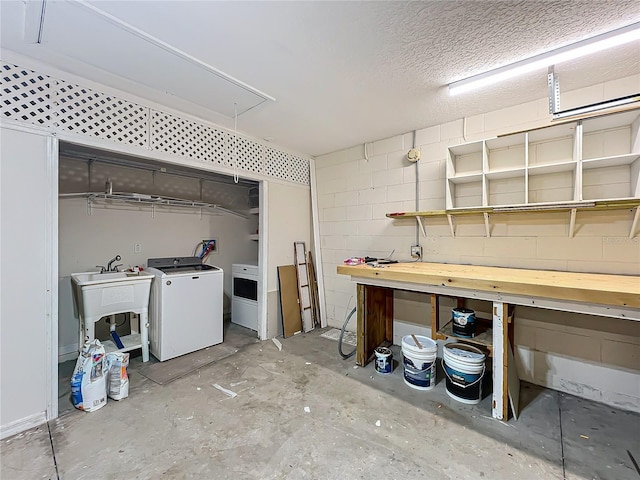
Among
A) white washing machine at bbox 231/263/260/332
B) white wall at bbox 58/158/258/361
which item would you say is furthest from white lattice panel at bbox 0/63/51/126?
white washing machine at bbox 231/263/260/332

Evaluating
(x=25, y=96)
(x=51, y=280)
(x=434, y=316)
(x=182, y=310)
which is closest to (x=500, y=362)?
(x=434, y=316)

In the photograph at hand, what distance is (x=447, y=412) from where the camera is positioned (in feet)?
6.81

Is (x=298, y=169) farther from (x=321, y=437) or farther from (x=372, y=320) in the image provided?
(x=321, y=437)

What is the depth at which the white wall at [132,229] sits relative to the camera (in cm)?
300

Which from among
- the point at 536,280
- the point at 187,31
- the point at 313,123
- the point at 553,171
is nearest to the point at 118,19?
the point at 187,31

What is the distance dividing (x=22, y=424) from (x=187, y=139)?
101 inches

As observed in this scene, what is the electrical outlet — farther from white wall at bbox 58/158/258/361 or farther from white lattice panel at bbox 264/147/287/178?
white lattice panel at bbox 264/147/287/178

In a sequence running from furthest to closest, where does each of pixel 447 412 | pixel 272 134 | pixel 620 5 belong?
pixel 272 134 < pixel 447 412 < pixel 620 5

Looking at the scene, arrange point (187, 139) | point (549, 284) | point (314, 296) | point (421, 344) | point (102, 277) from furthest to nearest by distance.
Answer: point (314, 296) < point (102, 277) < point (187, 139) < point (421, 344) < point (549, 284)

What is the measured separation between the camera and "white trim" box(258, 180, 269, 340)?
11.6 ft

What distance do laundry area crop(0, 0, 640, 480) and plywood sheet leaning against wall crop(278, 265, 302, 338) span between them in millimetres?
353

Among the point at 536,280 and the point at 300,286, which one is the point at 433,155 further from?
the point at 300,286

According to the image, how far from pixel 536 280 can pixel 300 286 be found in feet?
8.94

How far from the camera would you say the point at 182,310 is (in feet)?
9.90
